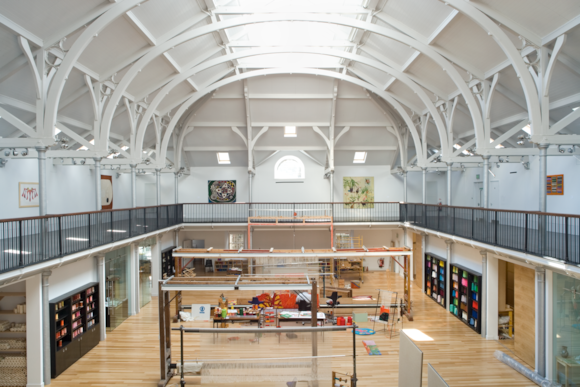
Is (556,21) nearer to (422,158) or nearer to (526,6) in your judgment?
(526,6)

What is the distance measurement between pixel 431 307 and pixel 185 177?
49.6 ft

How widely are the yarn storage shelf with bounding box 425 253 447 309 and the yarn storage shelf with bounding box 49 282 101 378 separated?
1278 cm

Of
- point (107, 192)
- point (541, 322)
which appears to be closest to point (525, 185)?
point (541, 322)

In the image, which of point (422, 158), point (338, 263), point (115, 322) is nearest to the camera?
point (115, 322)

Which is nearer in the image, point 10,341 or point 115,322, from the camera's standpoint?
point 10,341

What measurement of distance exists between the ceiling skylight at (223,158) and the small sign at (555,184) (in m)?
15.6

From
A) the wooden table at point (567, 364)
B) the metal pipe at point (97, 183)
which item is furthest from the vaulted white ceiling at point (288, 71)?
the wooden table at point (567, 364)

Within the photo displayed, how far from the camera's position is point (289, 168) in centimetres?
2236

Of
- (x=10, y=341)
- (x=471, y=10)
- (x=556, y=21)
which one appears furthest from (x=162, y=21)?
(x=556, y=21)

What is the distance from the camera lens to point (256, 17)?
1128 cm

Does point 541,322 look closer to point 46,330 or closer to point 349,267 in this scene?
point 349,267

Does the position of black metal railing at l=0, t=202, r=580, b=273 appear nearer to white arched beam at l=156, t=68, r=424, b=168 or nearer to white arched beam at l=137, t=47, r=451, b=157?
white arched beam at l=137, t=47, r=451, b=157

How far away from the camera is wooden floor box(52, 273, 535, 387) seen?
923 cm

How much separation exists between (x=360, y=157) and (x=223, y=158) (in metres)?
8.19
